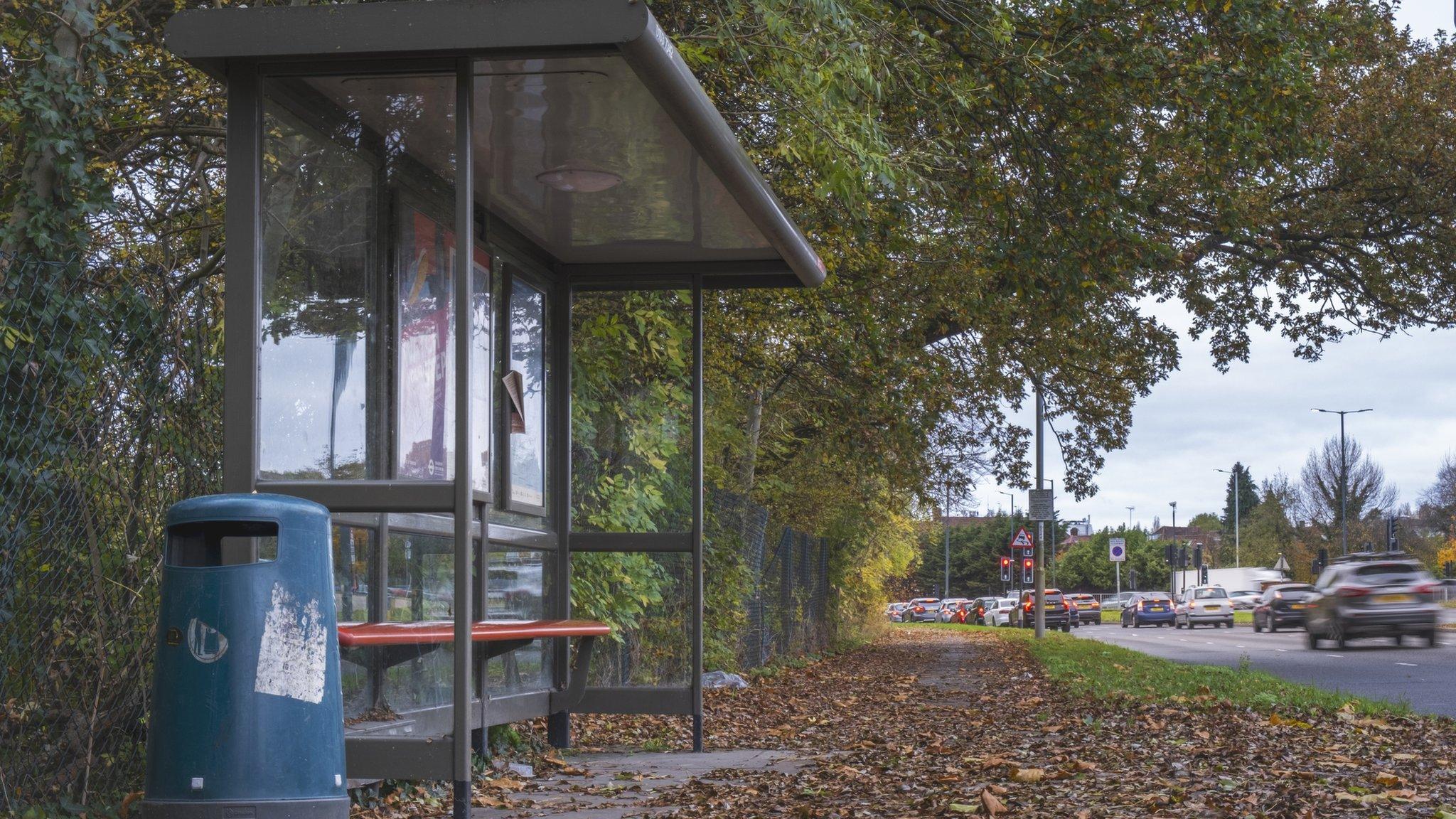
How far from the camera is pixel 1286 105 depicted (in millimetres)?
12328

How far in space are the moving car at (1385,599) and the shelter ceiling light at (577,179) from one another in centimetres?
2226

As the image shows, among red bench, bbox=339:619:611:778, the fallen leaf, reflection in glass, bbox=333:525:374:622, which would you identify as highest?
reflection in glass, bbox=333:525:374:622

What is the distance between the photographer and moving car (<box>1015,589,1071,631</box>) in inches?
2019

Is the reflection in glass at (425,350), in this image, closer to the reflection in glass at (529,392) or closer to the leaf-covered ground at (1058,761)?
the reflection in glass at (529,392)

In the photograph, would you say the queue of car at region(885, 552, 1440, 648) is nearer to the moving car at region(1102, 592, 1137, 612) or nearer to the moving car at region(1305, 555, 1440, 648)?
the moving car at region(1305, 555, 1440, 648)

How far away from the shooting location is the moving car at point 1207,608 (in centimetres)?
5031

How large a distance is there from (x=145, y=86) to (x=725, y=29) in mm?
4249

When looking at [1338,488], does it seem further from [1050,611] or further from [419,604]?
[419,604]

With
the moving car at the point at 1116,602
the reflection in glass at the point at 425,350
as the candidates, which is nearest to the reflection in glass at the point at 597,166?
the reflection in glass at the point at 425,350

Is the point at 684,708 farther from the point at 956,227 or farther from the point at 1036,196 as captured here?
the point at 956,227

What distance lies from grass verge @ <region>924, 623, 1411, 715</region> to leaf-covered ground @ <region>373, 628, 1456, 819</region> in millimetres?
275

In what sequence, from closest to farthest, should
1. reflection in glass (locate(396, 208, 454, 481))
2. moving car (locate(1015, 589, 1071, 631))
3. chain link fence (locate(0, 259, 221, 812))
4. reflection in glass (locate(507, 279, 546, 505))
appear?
1. chain link fence (locate(0, 259, 221, 812))
2. reflection in glass (locate(396, 208, 454, 481))
3. reflection in glass (locate(507, 279, 546, 505))
4. moving car (locate(1015, 589, 1071, 631))

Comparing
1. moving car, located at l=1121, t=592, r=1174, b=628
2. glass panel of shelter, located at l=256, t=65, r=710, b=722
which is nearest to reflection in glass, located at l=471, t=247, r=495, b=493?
glass panel of shelter, located at l=256, t=65, r=710, b=722

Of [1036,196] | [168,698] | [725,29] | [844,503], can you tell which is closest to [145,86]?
[725,29]
